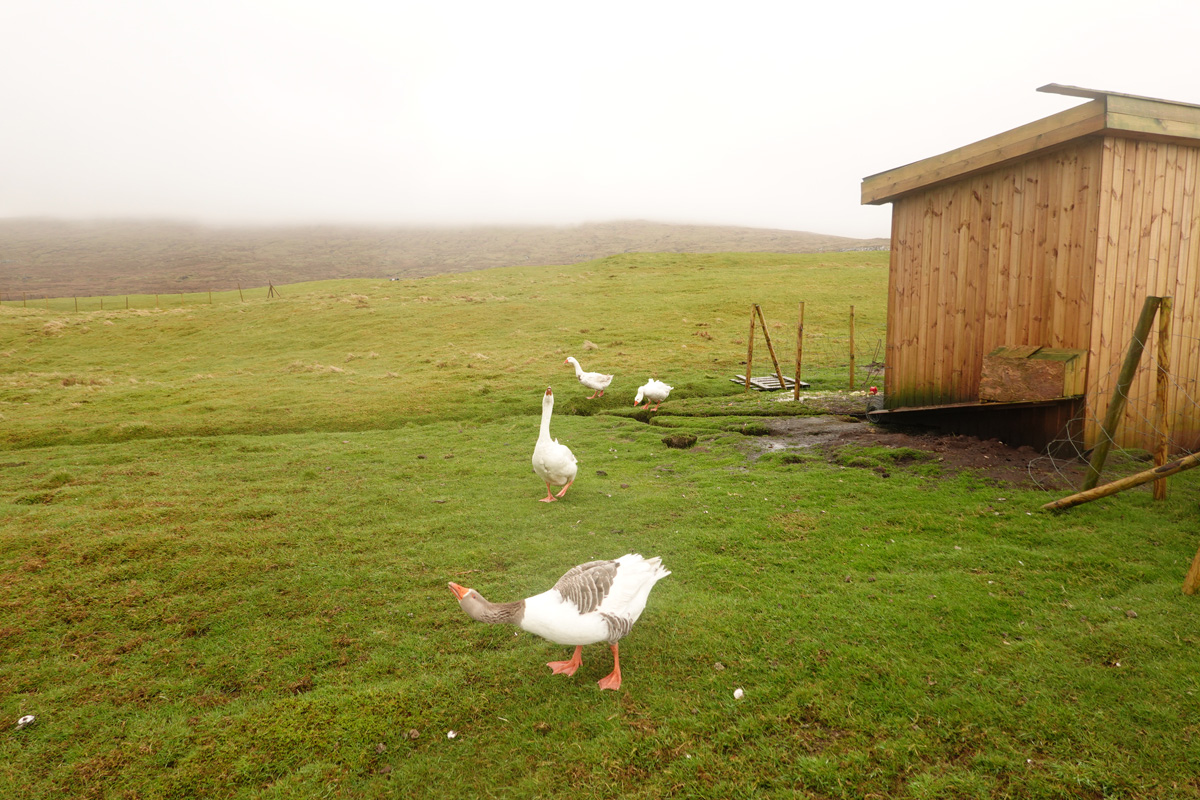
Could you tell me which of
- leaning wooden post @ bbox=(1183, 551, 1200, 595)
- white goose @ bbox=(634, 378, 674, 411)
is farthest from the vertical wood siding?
white goose @ bbox=(634, 378, 674, 411)

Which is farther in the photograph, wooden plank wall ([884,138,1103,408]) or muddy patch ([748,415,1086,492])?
wooden plank wall ([884,138,1103,408])

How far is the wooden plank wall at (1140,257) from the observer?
10.0 metres

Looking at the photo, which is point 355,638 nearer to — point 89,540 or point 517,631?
point 517,631

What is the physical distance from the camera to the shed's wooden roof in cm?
933

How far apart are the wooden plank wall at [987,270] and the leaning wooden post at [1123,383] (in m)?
2.18

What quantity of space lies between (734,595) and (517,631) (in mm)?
2657

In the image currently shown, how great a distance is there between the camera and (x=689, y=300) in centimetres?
4353

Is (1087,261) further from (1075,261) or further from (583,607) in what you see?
(583,607)

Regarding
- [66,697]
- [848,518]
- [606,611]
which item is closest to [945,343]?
[848,518]

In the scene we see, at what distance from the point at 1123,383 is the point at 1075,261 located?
129 inches

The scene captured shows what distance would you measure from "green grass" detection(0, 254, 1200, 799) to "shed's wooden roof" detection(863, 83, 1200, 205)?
19.9 feet

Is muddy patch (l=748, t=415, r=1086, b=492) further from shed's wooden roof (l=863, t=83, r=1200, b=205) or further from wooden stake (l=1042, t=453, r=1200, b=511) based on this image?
shed's wooden roof (l=863, t=83, r=1200, b=205)

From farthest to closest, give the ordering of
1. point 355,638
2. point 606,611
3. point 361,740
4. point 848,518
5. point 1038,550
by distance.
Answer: point 848,518 → point 1038,550 → point 355,638 → point 606,611 → point 361,740

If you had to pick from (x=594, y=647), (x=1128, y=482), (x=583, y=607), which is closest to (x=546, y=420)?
(x=594, y=647)
